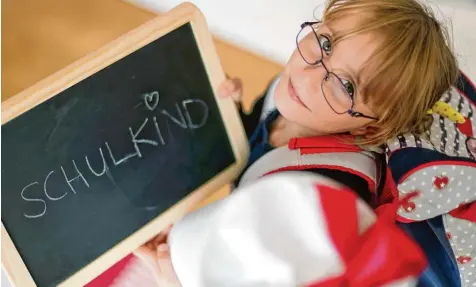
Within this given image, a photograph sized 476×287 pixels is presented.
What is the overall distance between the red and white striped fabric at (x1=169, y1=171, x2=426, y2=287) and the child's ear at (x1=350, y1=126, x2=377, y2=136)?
0.43ft

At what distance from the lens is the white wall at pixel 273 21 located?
1.00 meters

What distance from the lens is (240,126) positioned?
Answer: 0.92 m

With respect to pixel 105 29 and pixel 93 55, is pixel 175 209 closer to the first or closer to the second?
pixel 93 55

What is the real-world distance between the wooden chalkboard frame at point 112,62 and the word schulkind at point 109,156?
0.14ft

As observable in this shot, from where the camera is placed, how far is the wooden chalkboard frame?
0.73 metres

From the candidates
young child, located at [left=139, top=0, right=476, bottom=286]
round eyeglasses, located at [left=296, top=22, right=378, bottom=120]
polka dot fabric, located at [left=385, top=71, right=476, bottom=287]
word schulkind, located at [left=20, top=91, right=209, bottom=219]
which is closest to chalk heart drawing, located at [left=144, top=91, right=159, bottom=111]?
word schulkind, located at [left=20, top=91, right=209, bottom=219]

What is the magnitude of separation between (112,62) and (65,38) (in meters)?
0.65

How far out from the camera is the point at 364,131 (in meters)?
0.90

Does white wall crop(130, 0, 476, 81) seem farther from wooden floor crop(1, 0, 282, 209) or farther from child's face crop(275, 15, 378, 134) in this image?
child's face crop(275, 15, 378, 134)

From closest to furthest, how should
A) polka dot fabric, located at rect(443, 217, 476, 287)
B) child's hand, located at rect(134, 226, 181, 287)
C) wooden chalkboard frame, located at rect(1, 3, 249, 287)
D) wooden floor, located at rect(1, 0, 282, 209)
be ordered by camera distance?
wooden chalkboard frame, located at rect(1, 3, 249, 287) → polka dot fabric, located at rect(443, 217, 476, 287) → child's hand, located at rect(134, 226, 181, 287) → wooden floor, located at rect(1, 0, 282, 209)

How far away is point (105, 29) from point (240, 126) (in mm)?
573

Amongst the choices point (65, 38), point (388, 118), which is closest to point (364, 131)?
point (388, 118)

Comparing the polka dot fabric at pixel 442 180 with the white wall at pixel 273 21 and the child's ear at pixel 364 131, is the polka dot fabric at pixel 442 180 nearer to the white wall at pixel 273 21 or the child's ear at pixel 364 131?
the child's ear at pixel 364 131

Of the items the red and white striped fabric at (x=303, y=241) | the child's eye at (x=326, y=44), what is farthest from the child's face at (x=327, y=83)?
the red and white striped fabric at (x=303, y=241)
